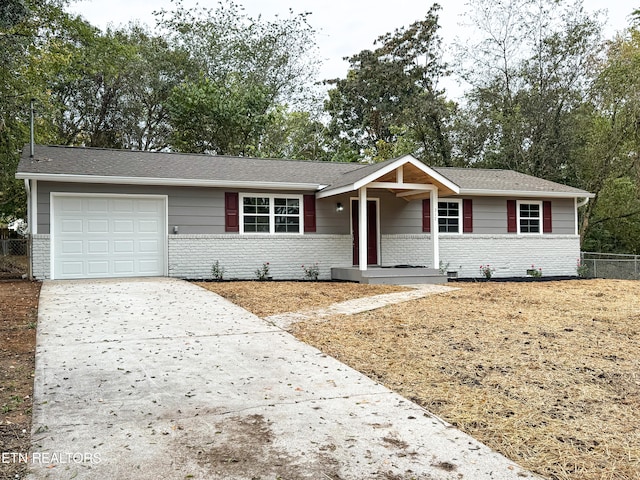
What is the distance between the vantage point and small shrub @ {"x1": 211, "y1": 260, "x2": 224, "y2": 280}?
13320 millimetres

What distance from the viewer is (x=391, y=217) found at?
50.4 ft

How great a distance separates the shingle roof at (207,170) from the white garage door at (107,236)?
2.18 ft

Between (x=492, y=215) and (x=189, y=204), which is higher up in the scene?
(x=189, y=204)

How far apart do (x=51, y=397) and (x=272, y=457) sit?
6.82ft

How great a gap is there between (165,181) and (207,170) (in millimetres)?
1645

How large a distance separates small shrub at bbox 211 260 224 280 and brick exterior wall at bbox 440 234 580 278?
6551 mm

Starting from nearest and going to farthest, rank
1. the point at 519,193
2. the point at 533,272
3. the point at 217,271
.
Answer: the point at 217,271 < the point at 519,193 < the point at 533,272

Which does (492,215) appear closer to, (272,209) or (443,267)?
(443,267)

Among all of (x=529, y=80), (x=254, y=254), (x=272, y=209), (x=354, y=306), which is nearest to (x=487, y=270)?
(x=272, y=209)

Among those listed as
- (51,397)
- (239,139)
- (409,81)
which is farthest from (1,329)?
(409,81)

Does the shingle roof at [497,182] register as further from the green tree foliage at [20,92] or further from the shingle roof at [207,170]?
the green tree foliage at [20,92]

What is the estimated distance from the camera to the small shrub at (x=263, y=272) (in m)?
13.7

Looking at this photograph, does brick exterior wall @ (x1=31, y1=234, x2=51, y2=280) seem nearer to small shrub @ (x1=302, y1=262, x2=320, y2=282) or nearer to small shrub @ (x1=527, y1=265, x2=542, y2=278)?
small shrub @ (x1=302, y1=262, x2=320, y2=282)

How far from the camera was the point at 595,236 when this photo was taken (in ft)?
84.9
